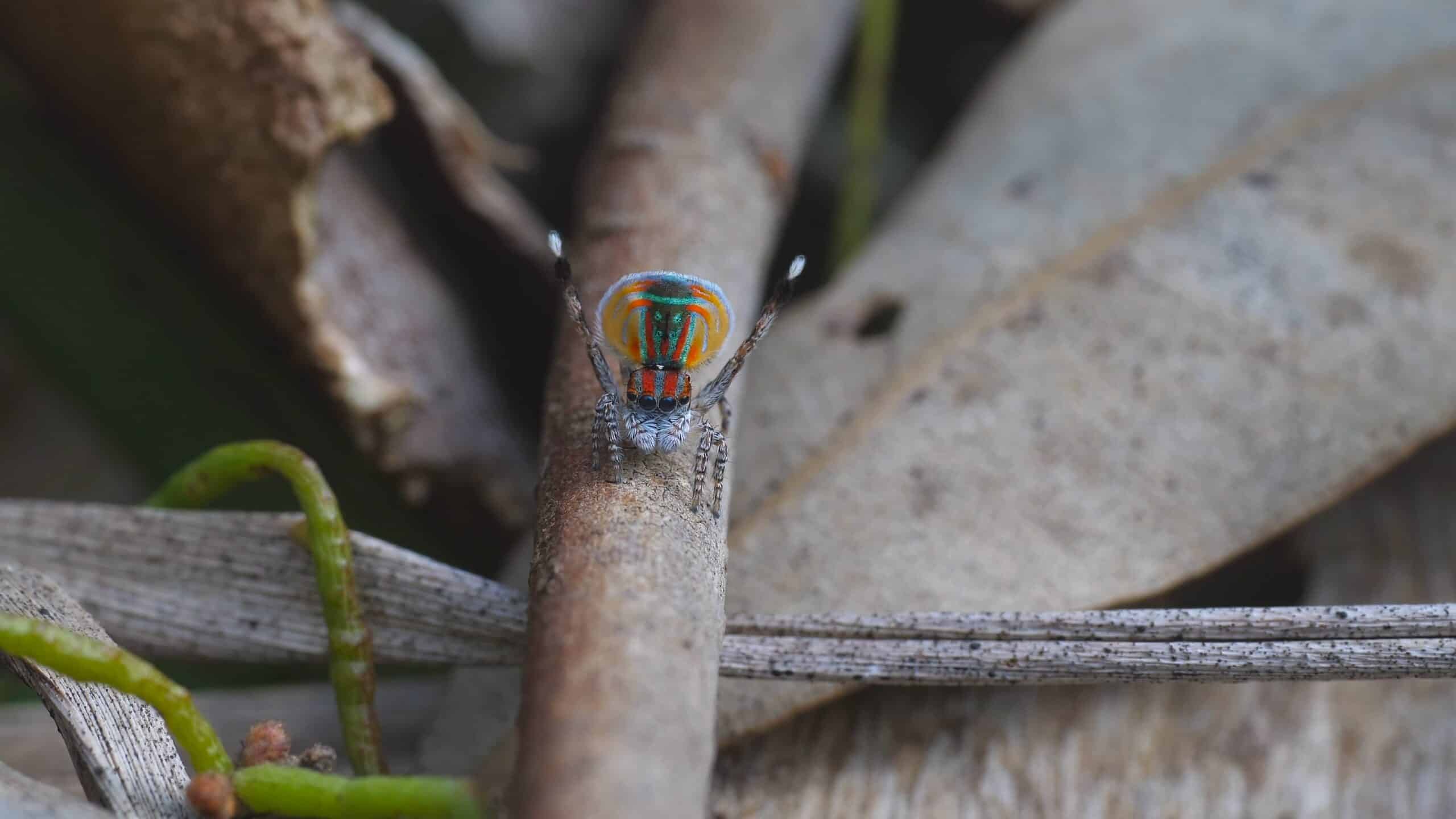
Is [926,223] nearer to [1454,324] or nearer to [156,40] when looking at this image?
[1454,324]

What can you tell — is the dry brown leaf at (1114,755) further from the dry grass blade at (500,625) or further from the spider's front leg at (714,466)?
the spider's front leg at (714,466)

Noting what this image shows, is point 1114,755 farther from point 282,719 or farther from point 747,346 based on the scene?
point 282,719

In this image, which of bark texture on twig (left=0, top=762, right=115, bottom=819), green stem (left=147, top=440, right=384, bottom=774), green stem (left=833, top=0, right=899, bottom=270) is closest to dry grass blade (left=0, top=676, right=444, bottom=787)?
green stem (left=147, top=440, right=384, bottom=774)

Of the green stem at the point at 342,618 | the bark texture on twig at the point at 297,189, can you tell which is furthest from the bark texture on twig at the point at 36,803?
the bark texture on twig at the point at 297,189

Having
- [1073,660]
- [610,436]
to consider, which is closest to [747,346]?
[610,436]

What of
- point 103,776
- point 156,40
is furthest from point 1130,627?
point 156,40

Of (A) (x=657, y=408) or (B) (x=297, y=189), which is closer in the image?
(A) (x=657, y=408)
